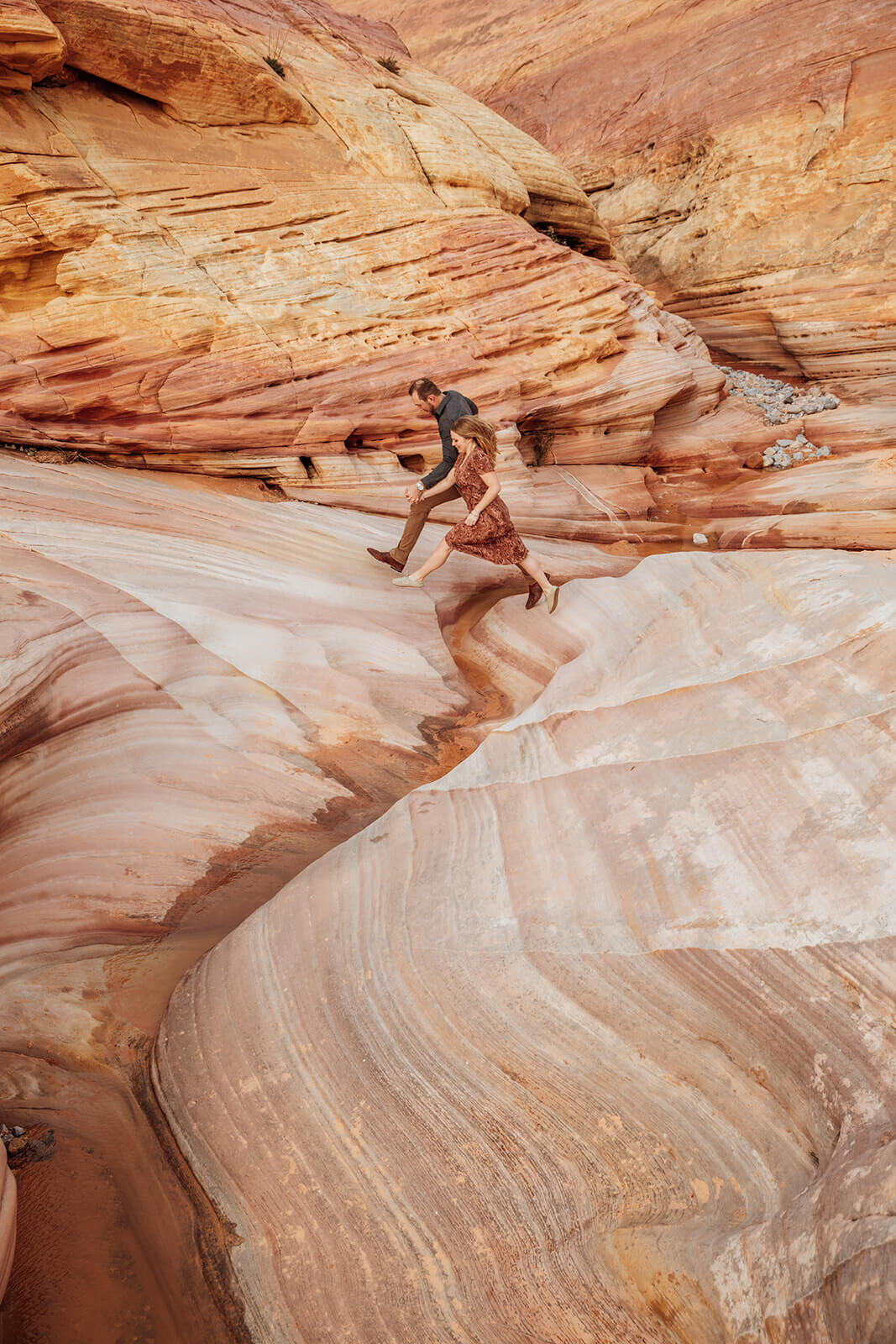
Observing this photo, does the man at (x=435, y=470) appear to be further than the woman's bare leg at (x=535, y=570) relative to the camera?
No

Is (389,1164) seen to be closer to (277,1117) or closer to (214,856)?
(277,1117)

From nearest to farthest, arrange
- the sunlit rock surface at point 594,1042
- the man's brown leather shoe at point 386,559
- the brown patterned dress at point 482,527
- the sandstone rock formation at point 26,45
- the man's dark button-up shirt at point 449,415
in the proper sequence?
the sunlit rock surface at point 594,1042
the brown patterned dress at point 482,527
the man's dark button-up shirt at point 449,415
the sandstone rock formation at point 26,45
the man's brown leather shoe at point 386,559

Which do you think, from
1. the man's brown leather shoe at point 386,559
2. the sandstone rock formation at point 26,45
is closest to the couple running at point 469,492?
the man's brown leather shoe at point 386,559

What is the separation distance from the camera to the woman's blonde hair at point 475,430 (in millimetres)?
5078

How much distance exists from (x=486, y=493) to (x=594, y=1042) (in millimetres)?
3532

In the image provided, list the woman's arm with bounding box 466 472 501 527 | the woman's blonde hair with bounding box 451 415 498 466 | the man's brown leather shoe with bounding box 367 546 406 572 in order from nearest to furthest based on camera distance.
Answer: the woman's blonde hair with bounding box 451 415 498 466, the woman's arm with bounding box 466 472 501 527, the man's brown leather shoe with bounding box 367 546 406 572

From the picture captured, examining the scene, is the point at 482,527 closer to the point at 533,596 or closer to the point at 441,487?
the point at 441,487

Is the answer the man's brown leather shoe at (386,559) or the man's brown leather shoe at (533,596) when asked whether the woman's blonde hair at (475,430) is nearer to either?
the man's brown leather shoe at (533,596)

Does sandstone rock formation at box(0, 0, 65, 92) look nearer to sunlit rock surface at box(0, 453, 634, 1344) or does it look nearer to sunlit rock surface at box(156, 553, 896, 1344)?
sunlit rock surface at box(0, 453, 634, 1344)

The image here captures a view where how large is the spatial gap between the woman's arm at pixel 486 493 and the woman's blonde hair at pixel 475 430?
171mm

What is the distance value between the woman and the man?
0.25 feet

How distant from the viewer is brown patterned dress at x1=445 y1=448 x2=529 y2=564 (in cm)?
529

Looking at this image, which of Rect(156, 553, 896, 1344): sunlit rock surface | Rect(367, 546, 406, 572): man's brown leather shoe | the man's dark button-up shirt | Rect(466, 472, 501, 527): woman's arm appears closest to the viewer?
Rect(156, 553, 896, 1344): sunlit rock surface

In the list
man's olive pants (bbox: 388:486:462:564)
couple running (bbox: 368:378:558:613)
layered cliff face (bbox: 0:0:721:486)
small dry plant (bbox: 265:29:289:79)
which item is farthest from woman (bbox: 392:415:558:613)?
small dry plant (bbox: 265:29:289:79)
